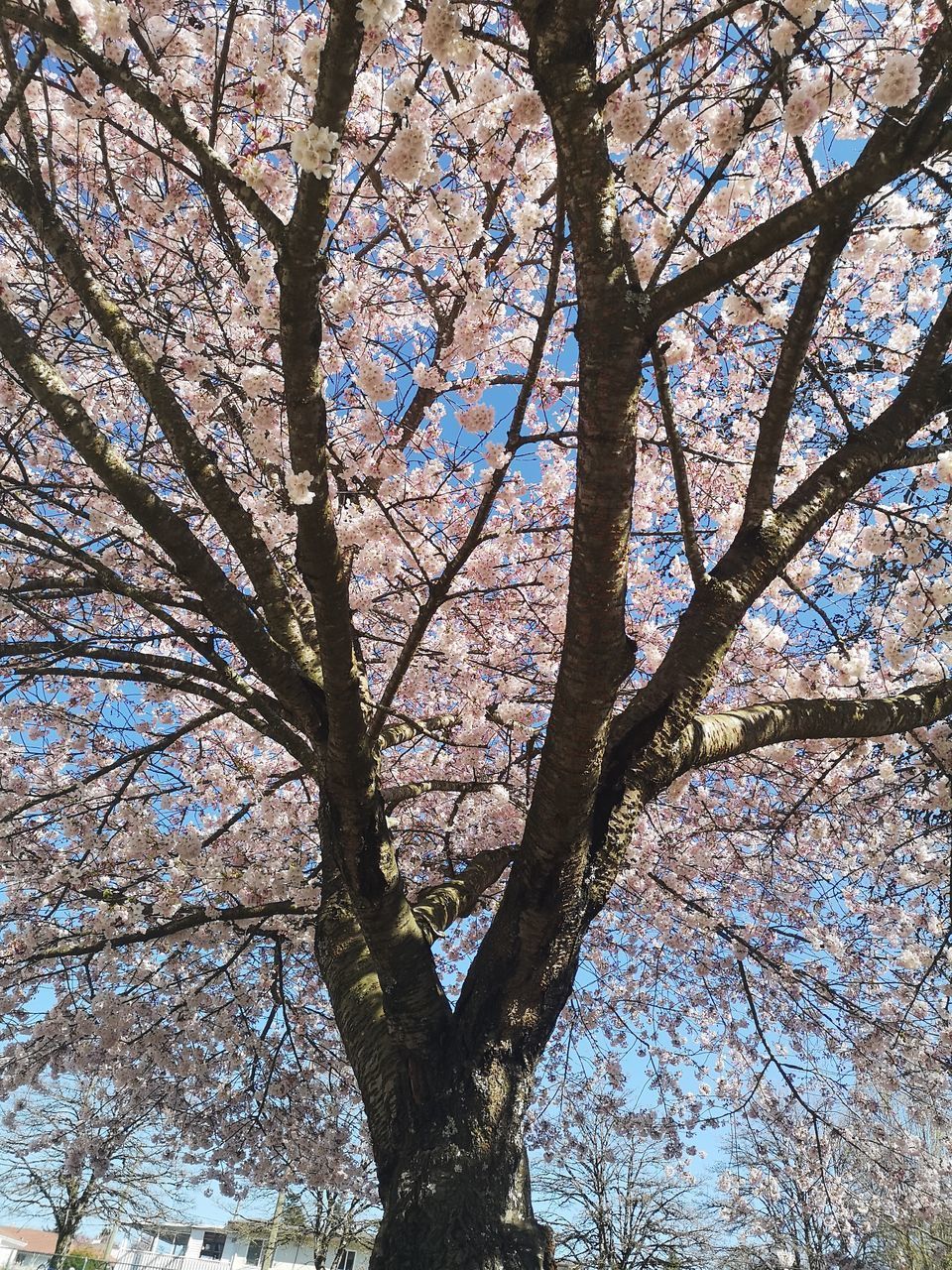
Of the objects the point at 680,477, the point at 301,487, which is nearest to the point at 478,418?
the point at 680,477

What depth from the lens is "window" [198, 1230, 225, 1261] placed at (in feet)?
122

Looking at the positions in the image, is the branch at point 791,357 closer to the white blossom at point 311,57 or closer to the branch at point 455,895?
the white blossom at point 311,57

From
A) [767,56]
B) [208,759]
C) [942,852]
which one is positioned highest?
[767,56]

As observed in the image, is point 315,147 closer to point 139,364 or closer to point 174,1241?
point 139,364

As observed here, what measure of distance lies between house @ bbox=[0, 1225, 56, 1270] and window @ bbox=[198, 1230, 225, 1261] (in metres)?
6.53

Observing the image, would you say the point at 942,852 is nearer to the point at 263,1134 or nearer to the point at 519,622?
the point at 519,622

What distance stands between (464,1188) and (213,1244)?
4606 centimetres

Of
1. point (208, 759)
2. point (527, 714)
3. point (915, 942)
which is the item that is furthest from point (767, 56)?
point (915, 942)

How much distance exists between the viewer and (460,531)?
5492 millimetres

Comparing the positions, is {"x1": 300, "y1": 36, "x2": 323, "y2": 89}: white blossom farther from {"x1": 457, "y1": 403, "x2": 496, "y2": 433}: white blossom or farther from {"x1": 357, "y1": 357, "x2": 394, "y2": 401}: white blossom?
{"x1": 457, "y1": 403, "x2": 496, "y2": 433}: white blossom

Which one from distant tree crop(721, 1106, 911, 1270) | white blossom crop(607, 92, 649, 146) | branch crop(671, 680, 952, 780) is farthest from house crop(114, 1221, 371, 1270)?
white blossom crop(607, 92, 649, 146)

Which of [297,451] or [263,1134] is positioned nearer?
[297,451]

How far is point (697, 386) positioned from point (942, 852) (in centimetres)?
411

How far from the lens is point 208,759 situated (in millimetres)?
7066
